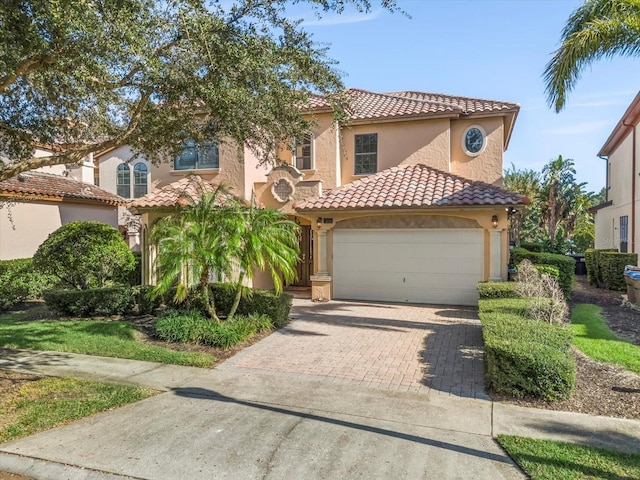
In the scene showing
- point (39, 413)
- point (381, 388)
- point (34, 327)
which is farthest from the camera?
point (34, 327)

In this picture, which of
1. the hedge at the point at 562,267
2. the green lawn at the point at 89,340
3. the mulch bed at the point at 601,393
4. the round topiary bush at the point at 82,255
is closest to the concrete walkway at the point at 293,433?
the mulch bed at the point at 601,393

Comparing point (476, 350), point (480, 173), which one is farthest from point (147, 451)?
point (480, 173)

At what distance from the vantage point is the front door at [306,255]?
17453 millimetres

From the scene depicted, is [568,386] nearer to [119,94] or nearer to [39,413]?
[39,413]

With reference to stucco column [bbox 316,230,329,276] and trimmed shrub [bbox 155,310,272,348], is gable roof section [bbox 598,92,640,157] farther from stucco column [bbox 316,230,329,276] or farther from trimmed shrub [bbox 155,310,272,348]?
trimmed shrub [bbox 155,310,272,348]

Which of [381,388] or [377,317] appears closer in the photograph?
[381,388]

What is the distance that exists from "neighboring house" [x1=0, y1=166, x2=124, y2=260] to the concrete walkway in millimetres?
11063

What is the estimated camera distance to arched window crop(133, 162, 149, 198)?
22062mm

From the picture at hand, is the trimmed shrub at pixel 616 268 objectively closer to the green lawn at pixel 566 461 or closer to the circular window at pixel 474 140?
the circular window at pixel 474 140

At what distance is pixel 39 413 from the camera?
5.85 meters

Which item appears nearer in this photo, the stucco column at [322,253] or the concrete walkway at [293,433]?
the concrete walkway at [293,433]

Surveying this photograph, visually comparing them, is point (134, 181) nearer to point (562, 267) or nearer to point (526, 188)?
point (562, 267)

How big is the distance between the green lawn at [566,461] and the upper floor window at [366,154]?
1350 cm

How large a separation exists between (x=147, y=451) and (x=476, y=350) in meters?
6.51
